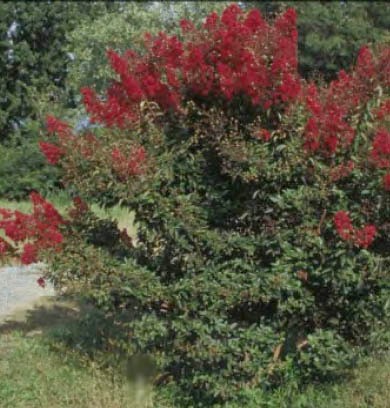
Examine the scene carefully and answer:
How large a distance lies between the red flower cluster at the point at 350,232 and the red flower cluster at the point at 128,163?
1.00 metres

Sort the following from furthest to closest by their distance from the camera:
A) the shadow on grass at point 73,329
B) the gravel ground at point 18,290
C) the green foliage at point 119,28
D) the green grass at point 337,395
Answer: the green foliage at point 119,28 → the gravel ground at point 18,290 → the shadow on grass at point 73,329 → the green grass at point 337,395

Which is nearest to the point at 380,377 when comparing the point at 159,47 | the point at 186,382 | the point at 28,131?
the point at 186,382

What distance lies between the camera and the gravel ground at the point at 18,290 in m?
6.94

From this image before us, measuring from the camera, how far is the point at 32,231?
148 inches

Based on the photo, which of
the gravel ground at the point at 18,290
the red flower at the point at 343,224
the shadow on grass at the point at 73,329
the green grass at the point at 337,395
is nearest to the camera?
the red flower at the point at 343,224

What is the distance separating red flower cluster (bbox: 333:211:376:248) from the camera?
127 inches

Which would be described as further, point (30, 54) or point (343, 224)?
point (30, 54)

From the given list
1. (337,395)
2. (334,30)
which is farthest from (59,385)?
(334,30)

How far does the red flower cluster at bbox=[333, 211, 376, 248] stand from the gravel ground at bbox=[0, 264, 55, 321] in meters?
3.57

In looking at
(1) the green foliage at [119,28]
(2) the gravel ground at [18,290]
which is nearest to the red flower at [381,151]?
(2) the gravel ground at [18,290]

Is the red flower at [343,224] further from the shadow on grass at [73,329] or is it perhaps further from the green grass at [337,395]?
the shadow on grass at [73,329]

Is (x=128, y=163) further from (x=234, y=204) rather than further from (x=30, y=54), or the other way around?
(x=30, y=54)

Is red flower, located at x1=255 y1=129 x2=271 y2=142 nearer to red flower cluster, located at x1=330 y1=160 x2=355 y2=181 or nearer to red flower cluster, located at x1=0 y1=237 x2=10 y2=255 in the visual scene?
red flower cluster, located at x1=330 y1=160 x2=355 y2=181

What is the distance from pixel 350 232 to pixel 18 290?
209 inches
